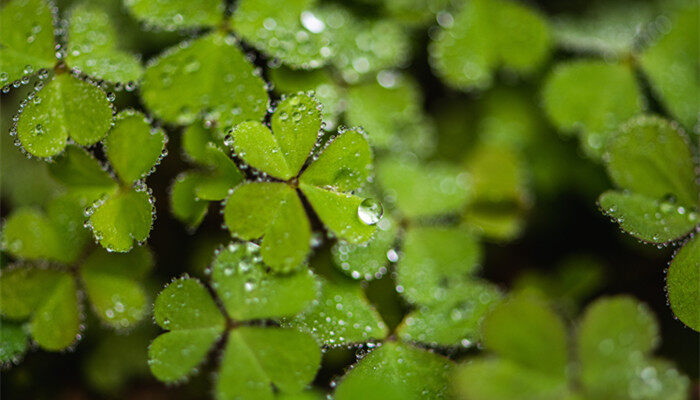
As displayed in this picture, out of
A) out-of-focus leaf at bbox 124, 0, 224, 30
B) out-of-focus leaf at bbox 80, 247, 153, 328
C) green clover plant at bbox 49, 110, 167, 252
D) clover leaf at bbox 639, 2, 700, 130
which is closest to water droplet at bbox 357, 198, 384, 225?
green clover plant at bbox 49, 110, 167, 252

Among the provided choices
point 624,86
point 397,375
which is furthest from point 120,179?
point 624,86

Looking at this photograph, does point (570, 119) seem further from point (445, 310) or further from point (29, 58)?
point (29, 58)

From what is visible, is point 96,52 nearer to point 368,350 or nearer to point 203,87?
point 203,87

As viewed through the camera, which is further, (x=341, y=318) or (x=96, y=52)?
(x=96, y=52)

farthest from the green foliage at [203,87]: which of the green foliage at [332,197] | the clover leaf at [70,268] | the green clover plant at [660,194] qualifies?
the green clover plant at [660,194]

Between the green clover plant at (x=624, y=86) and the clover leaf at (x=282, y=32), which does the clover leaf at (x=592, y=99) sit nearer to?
the green clover plant at (x=624, y=86)

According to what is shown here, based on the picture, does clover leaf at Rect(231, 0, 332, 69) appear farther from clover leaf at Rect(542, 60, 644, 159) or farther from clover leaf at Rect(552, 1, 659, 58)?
clover leaf at Rect(552, 1, 659, 58)

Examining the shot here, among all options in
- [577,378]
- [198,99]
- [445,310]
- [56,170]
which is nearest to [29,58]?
[56,170]
